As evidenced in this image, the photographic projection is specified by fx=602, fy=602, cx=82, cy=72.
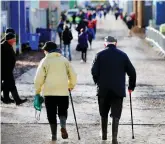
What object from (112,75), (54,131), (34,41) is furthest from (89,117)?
(34,41)

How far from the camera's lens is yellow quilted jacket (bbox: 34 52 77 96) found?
31.9ft

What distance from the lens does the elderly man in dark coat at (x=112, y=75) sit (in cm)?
942

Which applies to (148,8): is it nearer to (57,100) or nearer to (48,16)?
(48,16)

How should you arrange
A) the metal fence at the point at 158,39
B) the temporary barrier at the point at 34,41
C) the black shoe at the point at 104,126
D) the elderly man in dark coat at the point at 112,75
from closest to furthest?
the elderly man in dark coat at the point at 112,75
the black shoe at the point at 104,126
the metal fence at the point at 158,39
the temporary barrier at the point at 34,41

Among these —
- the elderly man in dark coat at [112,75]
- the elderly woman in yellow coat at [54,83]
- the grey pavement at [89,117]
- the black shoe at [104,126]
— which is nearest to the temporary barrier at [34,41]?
the grey pavement at [89,117]

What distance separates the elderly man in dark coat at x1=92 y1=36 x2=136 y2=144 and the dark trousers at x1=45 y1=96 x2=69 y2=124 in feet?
2.06

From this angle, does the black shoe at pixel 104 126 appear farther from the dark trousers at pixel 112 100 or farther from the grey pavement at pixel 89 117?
the dark trousers at pixel 112 100

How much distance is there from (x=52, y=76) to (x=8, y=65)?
394cm

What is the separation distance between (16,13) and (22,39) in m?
1.77

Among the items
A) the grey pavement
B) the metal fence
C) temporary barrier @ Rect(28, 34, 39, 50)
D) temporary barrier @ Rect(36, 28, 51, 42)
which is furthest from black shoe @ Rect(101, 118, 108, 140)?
temporary barrier @ Rect(36, 28, 51, 42)

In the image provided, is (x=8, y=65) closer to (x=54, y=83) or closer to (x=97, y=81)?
(x=54, y=83)

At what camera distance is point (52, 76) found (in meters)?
9.76

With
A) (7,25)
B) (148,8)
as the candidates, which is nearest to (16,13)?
(7,25)

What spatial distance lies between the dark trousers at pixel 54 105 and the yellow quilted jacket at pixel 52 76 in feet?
0.27
